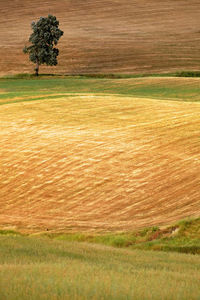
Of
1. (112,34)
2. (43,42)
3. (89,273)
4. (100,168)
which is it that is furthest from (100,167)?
(112,34)

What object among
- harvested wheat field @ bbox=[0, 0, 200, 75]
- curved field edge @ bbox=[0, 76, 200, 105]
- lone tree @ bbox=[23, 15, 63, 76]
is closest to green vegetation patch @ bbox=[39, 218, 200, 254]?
curved field edge @ bbox=[0, 76, 200, 105]

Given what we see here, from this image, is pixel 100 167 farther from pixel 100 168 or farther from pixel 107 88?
pixel 107 88

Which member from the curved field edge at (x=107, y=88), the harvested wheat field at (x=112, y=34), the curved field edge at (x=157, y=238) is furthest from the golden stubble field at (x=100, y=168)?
the harvested wheat field at (x=112, y=34)

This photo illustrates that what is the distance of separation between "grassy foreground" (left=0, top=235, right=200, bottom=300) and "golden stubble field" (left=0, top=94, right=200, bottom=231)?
3789 millimetres

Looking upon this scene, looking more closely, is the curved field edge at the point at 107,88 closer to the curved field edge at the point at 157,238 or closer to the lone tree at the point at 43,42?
the lone tree at the point at 43,42

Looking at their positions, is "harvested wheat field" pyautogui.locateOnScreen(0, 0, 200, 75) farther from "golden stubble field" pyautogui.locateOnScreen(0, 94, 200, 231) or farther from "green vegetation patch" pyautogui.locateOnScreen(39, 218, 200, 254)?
"green vegetation patch" pyautogui.locateOnScreen(39, 218, 200, 254)

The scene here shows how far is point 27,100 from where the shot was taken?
32344 millimetres

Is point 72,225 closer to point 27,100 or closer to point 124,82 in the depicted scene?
point 27,100

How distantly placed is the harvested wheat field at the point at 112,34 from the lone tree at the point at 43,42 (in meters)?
1.36

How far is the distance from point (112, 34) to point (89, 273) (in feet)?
217

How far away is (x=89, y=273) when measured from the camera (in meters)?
7.68

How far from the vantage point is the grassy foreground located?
21.0 feet

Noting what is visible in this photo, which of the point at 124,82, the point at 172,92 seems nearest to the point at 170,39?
the point at 124,82

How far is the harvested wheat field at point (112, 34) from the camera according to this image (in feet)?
195
